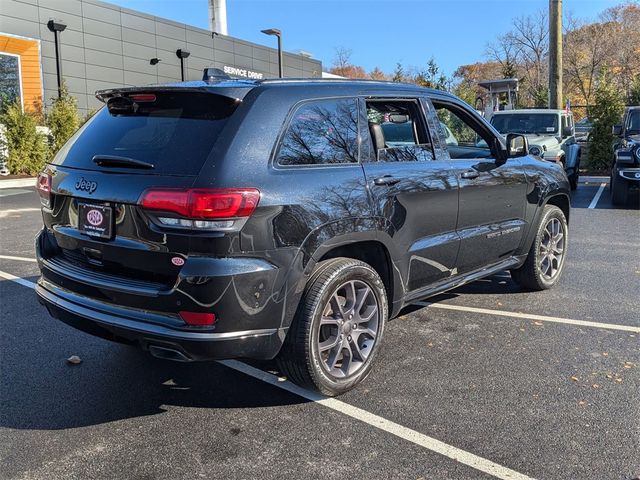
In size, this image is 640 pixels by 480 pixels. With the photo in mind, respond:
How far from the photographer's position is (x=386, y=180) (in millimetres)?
3660

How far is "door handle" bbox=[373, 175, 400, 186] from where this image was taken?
3606mm

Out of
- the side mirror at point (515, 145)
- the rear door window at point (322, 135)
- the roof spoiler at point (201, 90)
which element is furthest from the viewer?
the side mirror at point (515, 145)

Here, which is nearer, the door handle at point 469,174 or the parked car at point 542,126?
the door handle at point 469,174

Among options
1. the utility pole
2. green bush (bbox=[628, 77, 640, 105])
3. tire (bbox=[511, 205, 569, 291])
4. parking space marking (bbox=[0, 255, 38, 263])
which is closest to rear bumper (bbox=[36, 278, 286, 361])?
tire (bbox=[511, 205, 569, 291])

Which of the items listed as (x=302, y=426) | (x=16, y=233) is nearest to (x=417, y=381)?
(x=302, y=426)

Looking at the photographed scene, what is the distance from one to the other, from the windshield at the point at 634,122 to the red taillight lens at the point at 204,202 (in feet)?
37.8

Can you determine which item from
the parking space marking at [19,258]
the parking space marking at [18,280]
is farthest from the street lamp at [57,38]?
the parking space marking at [18,280]

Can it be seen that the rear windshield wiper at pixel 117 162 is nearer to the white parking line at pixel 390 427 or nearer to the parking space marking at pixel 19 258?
the white parking line at pixel 390 427

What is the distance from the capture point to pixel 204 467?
8.94 ft

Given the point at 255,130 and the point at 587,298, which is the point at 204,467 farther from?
the point at 587,298

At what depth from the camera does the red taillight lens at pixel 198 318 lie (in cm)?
284

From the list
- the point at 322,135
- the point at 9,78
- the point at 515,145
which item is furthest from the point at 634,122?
the point at 9,78

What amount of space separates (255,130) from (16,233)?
24.1ft

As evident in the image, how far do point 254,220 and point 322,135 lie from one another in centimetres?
83
